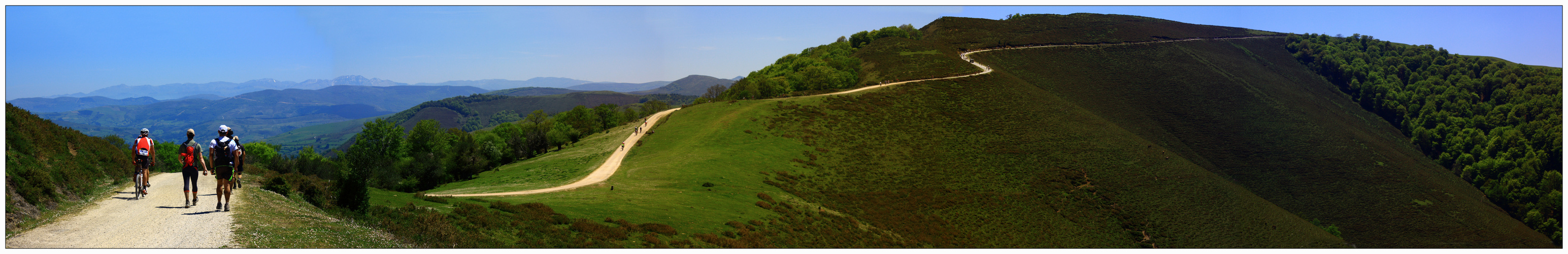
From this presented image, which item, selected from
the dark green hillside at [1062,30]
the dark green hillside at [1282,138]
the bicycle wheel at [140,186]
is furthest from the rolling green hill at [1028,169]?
the dark green hillside at [1062,30]

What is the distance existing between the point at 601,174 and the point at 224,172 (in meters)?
25.9

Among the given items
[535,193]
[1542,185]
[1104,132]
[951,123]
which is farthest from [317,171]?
[1542,185]

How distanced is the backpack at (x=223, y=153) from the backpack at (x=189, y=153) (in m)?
0.60

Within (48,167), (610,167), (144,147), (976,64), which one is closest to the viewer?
(144,147)

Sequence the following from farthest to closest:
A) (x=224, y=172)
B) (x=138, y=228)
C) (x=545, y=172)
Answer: (x=545, y=172) → (x=224, y=172) → (x=138, y=228)

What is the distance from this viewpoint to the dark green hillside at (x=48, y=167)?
55.2 ft

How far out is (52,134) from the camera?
26.3 meters

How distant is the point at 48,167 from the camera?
1984cm

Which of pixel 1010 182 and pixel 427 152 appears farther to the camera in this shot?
pixel 427 152

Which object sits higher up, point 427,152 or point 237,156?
point 237,156

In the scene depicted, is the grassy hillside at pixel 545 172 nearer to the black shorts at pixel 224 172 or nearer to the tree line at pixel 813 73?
the black shorts at pixel 224 172

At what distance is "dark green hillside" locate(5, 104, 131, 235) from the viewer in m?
16.8

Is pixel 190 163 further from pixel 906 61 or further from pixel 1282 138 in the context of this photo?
pixel 1282 138

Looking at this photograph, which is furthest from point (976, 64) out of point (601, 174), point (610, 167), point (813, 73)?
point (601, 174)
